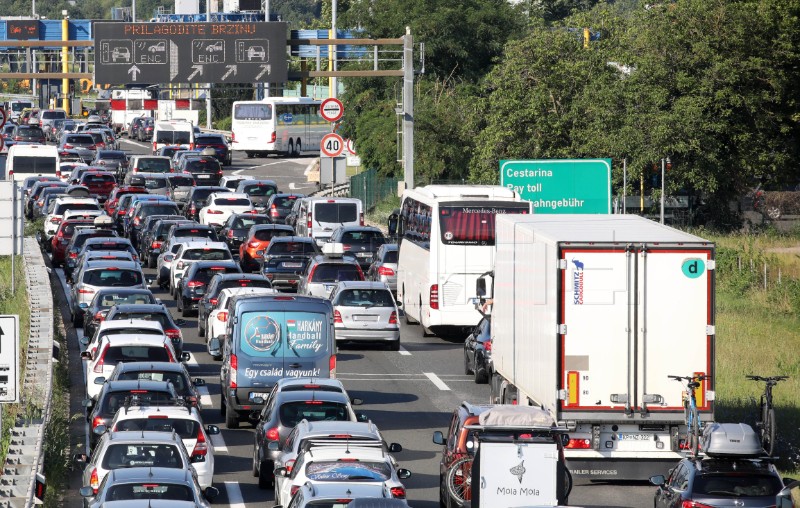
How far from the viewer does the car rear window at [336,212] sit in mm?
49688

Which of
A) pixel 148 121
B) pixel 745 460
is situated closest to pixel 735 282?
pixel 745 460

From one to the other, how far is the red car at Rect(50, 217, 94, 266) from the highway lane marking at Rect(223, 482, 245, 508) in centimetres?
2752

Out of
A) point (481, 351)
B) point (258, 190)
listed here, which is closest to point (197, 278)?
point (481, 351)

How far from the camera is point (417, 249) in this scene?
37.1 m

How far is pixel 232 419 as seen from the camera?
25.5 m

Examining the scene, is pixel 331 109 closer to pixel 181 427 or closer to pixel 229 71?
pixel 229 71

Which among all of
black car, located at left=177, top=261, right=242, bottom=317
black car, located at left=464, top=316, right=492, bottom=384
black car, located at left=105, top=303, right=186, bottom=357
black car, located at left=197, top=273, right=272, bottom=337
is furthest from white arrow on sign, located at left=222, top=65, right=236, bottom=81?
black car, located at left=464, top=316, right=492, bottom=384

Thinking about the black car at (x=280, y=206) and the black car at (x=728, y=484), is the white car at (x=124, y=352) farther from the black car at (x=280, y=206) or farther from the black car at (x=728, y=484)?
the black car at (x=280, y=206)

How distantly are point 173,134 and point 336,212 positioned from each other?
132ft

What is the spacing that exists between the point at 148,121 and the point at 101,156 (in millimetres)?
32364

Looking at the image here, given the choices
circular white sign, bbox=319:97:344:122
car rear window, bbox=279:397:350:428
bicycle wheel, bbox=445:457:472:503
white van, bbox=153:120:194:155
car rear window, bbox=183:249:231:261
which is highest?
white van, bbox=153:120:194:155

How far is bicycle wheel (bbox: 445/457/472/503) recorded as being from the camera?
1803 centimetres

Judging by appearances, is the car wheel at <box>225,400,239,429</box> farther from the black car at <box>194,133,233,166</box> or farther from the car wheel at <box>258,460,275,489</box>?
the black car at <box>194,133,233,166</box>

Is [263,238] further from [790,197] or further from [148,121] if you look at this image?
[148,121]
